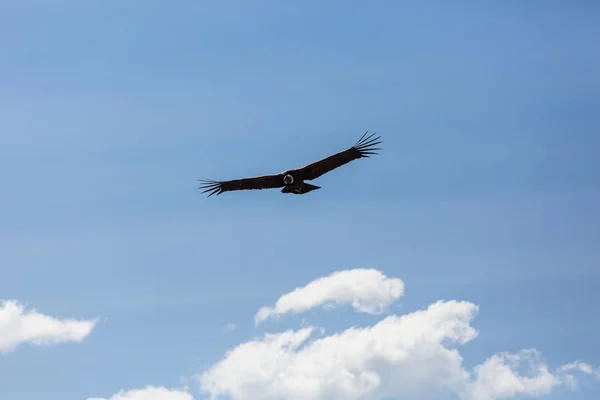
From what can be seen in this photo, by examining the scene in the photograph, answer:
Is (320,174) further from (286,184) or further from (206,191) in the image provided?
(206,191)

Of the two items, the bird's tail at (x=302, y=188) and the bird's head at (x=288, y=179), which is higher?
the bird's head at (x=288, y=179)

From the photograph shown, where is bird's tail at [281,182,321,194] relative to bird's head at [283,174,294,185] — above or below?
below

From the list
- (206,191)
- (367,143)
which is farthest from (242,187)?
(367,143)

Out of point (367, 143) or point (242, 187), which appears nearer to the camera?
point (367, 143)

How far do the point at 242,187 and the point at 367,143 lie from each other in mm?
12991

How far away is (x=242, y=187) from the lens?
289 ft

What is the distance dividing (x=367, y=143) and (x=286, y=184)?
7.60 meters

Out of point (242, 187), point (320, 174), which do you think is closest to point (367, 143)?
point (320, 174)

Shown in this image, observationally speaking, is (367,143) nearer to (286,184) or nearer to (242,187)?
(286,184)

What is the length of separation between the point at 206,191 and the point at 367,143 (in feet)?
52.0

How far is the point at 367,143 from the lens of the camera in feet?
267

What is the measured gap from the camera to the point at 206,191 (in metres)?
88.2

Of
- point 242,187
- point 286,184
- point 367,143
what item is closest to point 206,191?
point 242,187

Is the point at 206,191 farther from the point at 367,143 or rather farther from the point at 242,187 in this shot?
the point at 367,143
